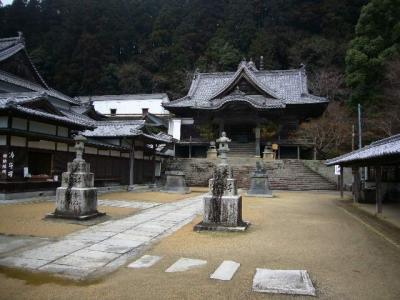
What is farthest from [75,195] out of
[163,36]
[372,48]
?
[163,36]

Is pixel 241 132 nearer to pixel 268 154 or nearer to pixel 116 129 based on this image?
pixel 268 154

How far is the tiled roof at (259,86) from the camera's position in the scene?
35281mm

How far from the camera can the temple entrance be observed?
35688 mm

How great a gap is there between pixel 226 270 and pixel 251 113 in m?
28.9

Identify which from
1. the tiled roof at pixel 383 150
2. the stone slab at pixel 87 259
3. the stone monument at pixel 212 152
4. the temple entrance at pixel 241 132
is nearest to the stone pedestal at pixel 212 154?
the stone monument at pixel 212 152

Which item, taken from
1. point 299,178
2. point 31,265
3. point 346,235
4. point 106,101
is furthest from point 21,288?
point 106,101

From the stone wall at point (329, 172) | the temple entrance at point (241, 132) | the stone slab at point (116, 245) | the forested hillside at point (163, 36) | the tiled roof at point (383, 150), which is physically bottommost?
the stone slab at point (116, 245)

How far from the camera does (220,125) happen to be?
3503cm

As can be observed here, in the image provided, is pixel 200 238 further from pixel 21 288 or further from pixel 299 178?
pixel 299 178

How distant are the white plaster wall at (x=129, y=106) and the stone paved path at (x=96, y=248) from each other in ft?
149

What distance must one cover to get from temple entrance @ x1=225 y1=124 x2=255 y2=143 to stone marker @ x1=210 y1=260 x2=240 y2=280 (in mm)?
29669

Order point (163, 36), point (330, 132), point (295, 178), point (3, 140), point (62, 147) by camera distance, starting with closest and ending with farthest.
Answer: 1. point (3, 140)
2. point (62, 147)
3. point (295, 178)
4. point (330, 132)
5. point (163, 36)

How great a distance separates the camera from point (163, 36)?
66.2 meters

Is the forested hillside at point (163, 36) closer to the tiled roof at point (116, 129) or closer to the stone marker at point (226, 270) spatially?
the tiled roof at point (116, 129)
